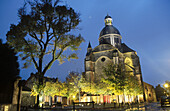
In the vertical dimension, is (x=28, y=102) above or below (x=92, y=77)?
below

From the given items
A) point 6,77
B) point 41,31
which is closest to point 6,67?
point 6,77

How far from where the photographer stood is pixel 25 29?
725 inches

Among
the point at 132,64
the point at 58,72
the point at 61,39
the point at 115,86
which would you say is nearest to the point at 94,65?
the point at 132,64

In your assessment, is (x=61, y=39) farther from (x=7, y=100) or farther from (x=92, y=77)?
(x=92, y=77)

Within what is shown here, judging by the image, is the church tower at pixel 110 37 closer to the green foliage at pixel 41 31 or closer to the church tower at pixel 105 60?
the church tower at pixel 105 60

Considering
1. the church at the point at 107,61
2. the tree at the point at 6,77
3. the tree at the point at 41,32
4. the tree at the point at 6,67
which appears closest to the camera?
the tree at the point at 6,77

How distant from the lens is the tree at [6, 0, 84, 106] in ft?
60.4

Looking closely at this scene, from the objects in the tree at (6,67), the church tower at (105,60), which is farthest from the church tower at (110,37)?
the tree at (6,67)

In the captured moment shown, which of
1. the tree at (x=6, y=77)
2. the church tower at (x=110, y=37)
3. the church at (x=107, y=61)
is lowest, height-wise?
the tree at (x=6, y=77)

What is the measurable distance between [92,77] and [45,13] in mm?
28015

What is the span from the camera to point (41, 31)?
64.6 ft

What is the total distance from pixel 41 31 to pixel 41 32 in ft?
1.01

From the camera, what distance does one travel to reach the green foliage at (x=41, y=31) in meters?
18.4

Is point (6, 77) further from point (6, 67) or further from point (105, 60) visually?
point (105, 60)
